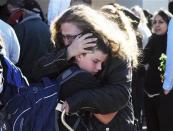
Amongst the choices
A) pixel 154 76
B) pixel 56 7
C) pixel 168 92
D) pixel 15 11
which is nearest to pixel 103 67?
pixel 56 7

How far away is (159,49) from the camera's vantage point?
217 inches

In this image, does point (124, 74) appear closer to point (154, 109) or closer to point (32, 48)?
point (32, 48)

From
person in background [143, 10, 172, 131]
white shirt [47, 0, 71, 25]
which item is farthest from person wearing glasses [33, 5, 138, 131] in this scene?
person in background [143, 10, 172, 131]

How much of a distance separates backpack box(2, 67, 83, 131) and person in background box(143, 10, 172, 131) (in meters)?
3.67

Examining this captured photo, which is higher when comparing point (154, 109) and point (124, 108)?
point (124, 108)

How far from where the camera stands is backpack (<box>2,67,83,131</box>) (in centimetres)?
171

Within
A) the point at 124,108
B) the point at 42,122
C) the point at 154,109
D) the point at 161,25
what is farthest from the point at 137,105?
the point at 42,122

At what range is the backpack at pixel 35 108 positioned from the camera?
67.4 inches

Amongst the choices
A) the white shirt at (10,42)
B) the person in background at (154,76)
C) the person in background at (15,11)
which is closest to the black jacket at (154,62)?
the person in background at (154,76)

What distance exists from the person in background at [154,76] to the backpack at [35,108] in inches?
144

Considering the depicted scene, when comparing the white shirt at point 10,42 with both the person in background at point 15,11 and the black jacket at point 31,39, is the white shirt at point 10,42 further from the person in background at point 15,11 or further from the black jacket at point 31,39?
the person in background at point 15,11

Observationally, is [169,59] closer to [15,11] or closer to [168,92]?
[168,92]

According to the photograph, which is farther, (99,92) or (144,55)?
(144,55)

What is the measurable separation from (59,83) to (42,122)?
6.2 inches
